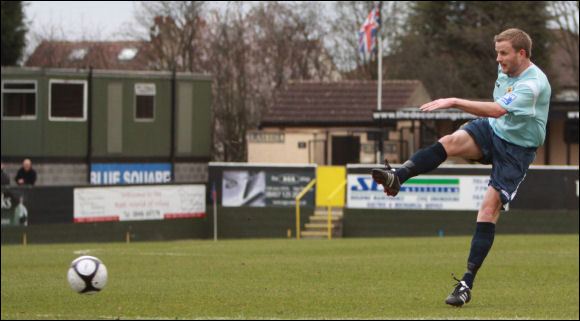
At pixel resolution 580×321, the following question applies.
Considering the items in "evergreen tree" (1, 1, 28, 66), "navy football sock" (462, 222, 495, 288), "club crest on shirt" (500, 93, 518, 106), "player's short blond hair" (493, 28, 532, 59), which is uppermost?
"evergreen tree" (1, 1, 28, 66)

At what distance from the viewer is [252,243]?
4531 cm

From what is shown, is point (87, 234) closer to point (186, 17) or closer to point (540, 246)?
point (540, 246)

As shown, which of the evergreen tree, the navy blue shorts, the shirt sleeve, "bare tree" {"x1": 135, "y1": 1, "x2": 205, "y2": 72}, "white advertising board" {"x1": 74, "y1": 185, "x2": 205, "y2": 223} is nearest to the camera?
the shirt sleeve

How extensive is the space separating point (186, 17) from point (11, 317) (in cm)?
5232

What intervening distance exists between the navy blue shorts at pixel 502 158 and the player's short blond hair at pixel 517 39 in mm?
652

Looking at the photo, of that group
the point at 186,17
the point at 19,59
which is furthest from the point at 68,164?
the point at 186,17

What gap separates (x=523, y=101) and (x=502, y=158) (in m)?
0.65

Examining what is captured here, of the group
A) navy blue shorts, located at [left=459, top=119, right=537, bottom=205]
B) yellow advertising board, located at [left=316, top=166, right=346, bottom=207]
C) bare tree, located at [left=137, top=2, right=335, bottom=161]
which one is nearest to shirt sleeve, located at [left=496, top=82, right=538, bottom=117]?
navy blue shorts, located at [left=459, top=119, right=537, bottom=205]

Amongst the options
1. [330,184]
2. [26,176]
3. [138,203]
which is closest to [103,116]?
[138,203]

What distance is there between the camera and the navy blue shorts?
6188 millimetres

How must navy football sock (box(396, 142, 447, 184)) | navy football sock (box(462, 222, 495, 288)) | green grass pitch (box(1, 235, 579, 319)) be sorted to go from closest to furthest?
navy football sock (box(462, 222, 495, 288)), navy football sock (box(396, 142, 447, 184)), green grass pitch (box(1, 235, 579, 319))

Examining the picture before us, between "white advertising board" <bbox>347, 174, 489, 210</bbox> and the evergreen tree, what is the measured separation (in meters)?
27.7

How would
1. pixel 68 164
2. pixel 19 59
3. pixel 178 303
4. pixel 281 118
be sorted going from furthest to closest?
pixel 19 59 < pixel 281 118 < pixel 68 164 < pixel 178 303

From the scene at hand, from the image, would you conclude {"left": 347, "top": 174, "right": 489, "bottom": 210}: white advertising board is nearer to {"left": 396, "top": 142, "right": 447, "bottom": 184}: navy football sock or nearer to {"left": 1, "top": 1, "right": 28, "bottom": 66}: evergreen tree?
{"left": 1, "top": 1, "right": 28, "bottom": 66}: evergreen tree
